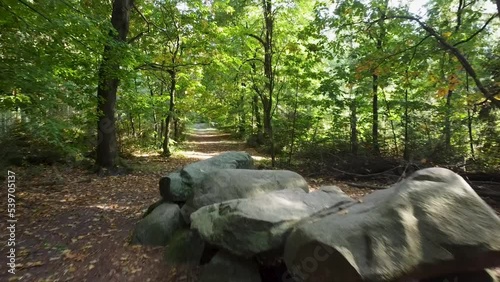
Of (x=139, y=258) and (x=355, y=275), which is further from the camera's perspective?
(x=139, y=258)

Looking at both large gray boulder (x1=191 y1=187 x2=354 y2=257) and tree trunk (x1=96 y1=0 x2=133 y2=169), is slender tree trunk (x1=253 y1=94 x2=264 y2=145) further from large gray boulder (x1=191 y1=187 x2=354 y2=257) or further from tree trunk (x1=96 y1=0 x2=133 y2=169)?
large gray boulder (x1=191 y1=187 x2=354 y2=257)

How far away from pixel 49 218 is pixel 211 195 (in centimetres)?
330

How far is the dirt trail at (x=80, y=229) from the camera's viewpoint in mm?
4145

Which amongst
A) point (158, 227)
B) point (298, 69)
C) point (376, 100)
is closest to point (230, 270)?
point (158, 227)

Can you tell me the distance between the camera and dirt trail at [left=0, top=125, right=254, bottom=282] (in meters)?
4.14

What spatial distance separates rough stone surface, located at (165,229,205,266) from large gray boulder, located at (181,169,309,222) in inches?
21.5

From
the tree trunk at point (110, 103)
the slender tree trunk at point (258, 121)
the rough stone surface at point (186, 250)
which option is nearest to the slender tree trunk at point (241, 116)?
the slender tree trunk at point (258, 121)

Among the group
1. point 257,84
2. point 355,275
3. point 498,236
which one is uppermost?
point 257,84

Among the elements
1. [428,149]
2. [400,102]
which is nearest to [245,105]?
[400,102]

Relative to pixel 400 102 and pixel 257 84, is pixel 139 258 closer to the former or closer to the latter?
pixel 257 84

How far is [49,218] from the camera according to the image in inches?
228

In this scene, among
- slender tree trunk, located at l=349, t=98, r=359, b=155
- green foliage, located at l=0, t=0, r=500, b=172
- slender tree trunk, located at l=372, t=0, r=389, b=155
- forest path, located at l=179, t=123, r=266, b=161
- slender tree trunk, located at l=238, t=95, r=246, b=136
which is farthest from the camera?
slender tree trunk, located at l=238, t=95, r=246, b=136

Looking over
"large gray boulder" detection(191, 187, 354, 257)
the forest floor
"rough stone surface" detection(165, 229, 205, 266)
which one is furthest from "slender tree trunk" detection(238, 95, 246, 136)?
"large gray boulder" detection(191, 187, 354, 257)

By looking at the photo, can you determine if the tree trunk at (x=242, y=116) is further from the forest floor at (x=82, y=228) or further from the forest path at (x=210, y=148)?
the forest floor at (x=82, y=228)
